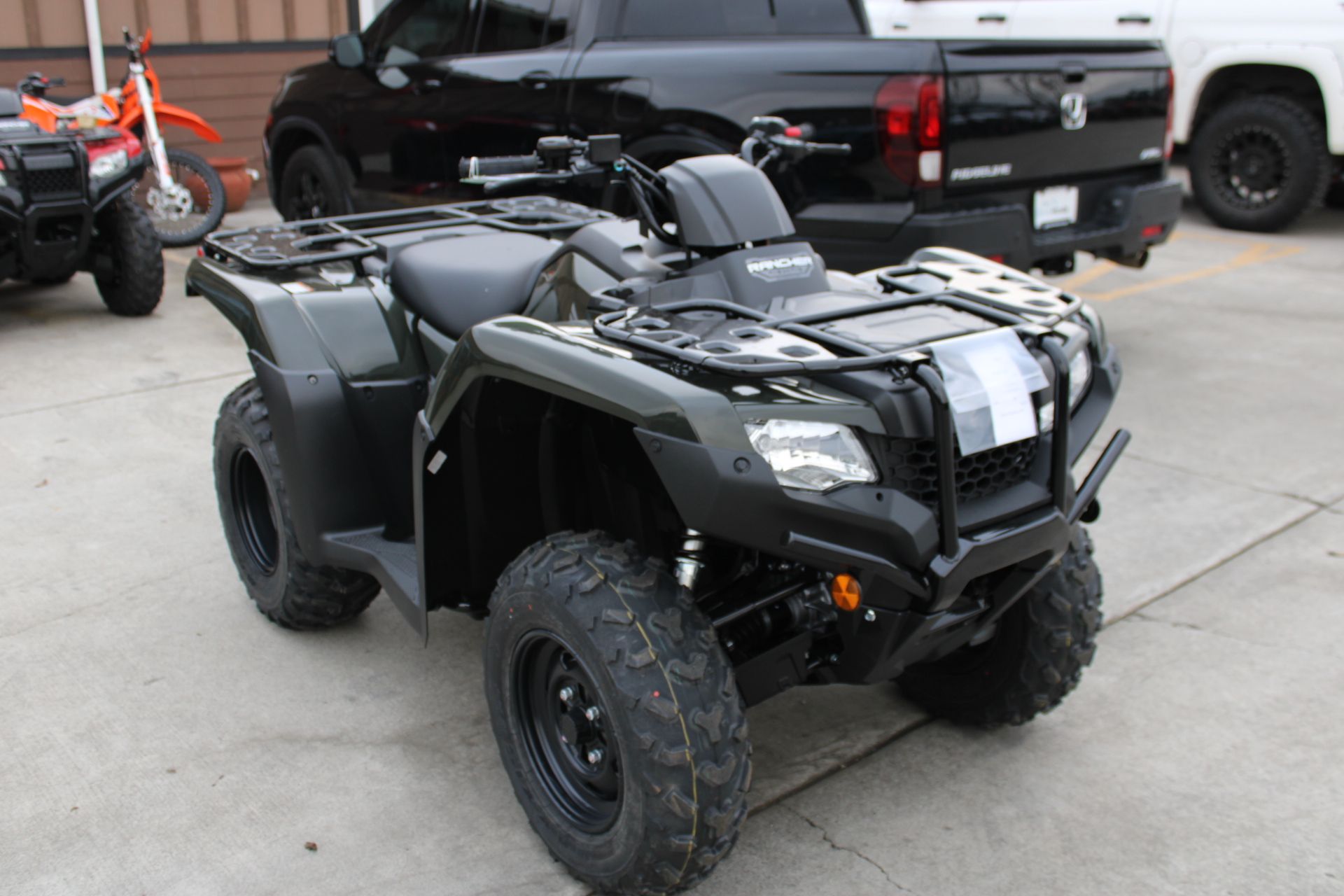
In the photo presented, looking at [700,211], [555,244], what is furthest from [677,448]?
[555,244]

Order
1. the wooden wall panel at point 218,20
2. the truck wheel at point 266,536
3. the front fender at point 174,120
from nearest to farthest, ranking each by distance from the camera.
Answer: the truck wheel at point 266,536
the front fender at point 174,120
the wooden wall panel at point 218,20

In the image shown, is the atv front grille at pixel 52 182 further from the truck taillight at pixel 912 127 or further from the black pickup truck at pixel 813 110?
the truck taillight at pixel 912 127

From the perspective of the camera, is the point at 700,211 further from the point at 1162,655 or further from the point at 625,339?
the point at 1162,655

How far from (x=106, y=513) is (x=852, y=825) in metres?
2.87

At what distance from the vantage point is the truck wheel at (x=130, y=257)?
671 centimetres

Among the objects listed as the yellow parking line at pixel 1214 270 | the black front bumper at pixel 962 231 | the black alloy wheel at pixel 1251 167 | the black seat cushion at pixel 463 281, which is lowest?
the yellow parking line at pixel 1214 270

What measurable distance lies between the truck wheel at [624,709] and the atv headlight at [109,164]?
4971 mm

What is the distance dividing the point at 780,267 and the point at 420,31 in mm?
4785

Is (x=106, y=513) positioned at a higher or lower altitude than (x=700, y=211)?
lower

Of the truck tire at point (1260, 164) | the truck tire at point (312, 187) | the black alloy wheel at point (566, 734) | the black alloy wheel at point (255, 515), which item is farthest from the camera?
the truck tire at point (1260, 164)

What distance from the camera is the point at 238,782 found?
294cm

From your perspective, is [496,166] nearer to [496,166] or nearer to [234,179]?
[496,166]

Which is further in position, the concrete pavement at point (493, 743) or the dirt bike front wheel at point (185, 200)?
the dirt bike front wheel at point (185, 200)

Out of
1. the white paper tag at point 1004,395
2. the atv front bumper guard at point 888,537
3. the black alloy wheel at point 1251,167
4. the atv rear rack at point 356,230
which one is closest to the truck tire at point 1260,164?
the black alloy wheel at point 1251,167
